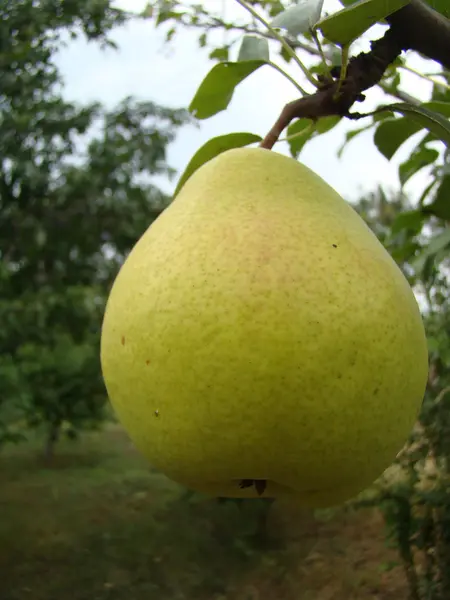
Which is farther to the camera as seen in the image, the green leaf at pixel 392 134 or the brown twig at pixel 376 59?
the green leaf at pixel 392 134

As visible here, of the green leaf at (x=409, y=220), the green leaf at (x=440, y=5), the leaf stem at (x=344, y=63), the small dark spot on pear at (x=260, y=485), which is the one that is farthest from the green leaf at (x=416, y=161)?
the small dark spot on pear at (x=260, y=485)

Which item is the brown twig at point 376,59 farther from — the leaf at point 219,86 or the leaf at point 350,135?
the leaf at point 350,135

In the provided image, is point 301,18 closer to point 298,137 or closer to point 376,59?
point 376,59

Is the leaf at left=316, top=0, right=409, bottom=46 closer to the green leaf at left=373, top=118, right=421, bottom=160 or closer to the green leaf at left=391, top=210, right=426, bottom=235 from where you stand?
the green leaf at left=373, top=118, right=421, bottom=160

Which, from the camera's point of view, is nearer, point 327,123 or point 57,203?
point 327,123

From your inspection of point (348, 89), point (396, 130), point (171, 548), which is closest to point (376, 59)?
point (348, 89)

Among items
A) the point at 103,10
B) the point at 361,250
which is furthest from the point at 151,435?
the point at 103,10
